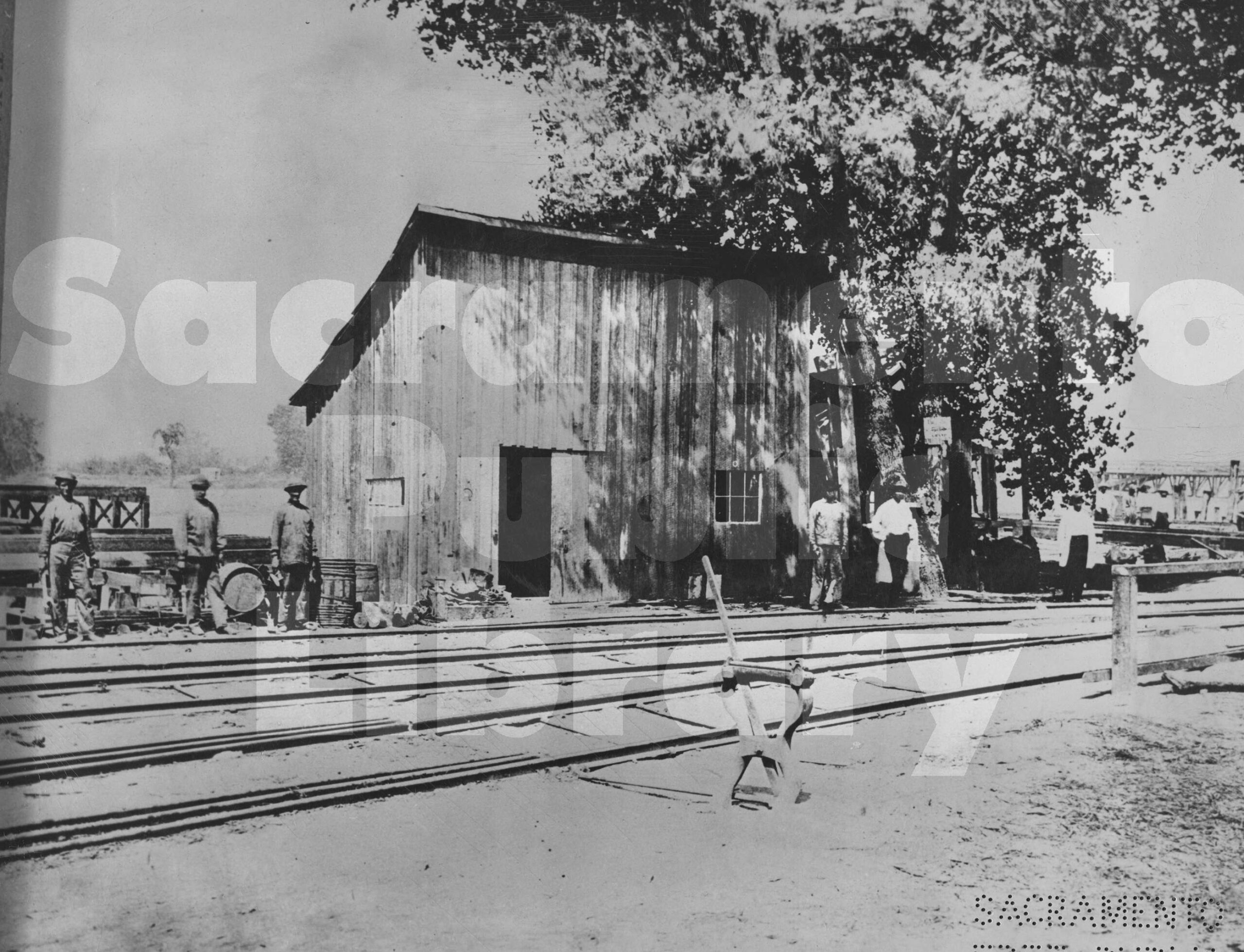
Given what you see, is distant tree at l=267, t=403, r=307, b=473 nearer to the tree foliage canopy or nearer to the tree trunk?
the tree foliage canopy

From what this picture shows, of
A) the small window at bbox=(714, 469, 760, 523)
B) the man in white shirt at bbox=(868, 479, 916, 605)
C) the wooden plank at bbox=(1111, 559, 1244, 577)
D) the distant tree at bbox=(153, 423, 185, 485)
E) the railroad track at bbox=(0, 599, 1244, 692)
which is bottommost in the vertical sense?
the railroad track at bbox=(0, 599, 1244, 692)

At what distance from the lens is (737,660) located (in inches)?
144

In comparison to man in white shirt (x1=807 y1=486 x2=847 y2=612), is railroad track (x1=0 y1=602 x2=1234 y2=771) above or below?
below

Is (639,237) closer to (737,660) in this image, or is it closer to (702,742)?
(737,660)

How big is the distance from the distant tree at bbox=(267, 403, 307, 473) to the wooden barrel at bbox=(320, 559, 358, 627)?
39cm

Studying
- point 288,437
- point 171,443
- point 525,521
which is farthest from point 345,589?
point 171,443

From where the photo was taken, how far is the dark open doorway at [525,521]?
3.66 m

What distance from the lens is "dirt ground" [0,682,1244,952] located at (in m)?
3.06

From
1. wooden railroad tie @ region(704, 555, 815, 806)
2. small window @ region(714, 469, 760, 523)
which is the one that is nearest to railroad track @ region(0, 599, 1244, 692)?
wooden railroad tie @ region(704, 555, 815, 806)

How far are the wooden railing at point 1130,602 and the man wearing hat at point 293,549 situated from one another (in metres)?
3.57

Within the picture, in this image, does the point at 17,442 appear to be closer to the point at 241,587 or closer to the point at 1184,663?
the point at 241,587

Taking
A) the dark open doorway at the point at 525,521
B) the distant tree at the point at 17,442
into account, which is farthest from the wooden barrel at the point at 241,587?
the dark open doorway at the point at 525,521

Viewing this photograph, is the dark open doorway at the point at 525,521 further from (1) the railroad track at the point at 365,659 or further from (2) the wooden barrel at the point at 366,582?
(2) the wooden barrel at the point at 366,582

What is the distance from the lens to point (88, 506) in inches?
130
